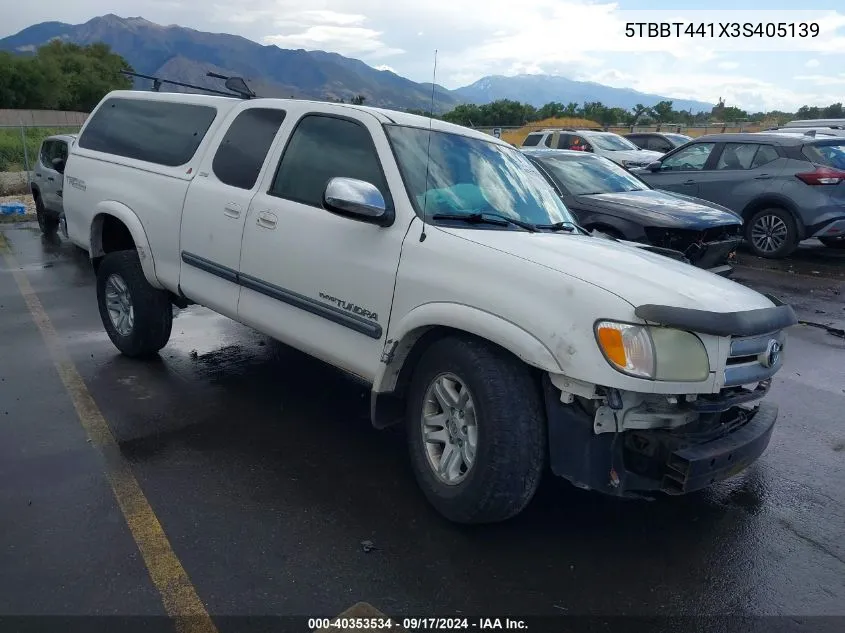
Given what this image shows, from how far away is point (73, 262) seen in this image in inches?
394

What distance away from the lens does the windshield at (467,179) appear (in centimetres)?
380

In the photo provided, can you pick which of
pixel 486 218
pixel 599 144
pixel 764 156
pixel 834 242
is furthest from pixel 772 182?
pixel 486 218

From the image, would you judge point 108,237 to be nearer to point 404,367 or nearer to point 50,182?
point 404,367

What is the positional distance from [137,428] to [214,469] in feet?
2.68

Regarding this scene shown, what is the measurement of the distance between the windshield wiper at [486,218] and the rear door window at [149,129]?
2.30m

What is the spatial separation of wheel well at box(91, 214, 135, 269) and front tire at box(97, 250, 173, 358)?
0.13m

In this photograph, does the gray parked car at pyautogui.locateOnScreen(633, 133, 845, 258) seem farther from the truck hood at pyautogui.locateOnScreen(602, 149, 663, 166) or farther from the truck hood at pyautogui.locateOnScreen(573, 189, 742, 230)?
the truck hood at pyautogui.locateOnScreen(602, 149, 663, 166)

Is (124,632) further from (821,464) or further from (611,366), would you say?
(821,464)

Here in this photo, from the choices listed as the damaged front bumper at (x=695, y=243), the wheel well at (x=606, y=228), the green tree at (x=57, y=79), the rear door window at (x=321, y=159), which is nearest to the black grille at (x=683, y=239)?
the damaged front bumper at (x=695, y=243)

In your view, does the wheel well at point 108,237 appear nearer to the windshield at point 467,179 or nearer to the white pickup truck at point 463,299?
the white pickup truck at point 463,299

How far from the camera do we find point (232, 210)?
178 inches

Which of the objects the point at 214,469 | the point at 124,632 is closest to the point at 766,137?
the point at 214,469

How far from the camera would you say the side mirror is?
11.5ft

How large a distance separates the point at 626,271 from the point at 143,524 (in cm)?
256
